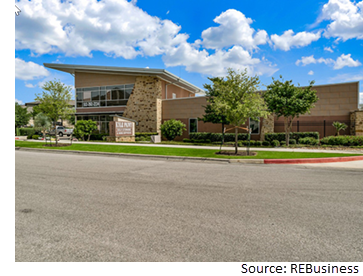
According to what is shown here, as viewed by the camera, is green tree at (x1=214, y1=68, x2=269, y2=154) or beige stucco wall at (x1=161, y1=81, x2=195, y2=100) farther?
beige stucco wall at (x1=161, y1=81, x2=195, y2=100)

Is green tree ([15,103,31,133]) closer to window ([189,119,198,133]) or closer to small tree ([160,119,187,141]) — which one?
small tree ([160,119,187,141])

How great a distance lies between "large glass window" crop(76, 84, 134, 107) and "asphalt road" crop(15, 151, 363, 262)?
942 inches

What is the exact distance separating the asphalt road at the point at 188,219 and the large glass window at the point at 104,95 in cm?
2393

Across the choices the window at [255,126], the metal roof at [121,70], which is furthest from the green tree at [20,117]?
the window at [255,126]

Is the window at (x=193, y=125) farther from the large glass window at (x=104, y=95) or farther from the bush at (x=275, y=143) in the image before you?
the bush at (x=275, y=143)

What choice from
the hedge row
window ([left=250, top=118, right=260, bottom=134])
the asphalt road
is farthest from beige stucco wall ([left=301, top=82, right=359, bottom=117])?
the asphalt road

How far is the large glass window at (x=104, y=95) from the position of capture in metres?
30.3

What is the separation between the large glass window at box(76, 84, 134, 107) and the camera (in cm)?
3028

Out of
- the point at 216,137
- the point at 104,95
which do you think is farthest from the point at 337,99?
the point at 104,95

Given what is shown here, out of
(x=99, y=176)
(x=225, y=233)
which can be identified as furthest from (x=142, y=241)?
(x=99, y=176)

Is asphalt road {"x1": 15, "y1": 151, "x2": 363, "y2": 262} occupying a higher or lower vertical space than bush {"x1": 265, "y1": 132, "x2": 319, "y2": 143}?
lower

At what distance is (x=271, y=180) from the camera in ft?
24.3

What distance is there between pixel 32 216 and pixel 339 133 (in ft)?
75.7

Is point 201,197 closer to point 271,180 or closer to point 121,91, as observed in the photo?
point 271,180
